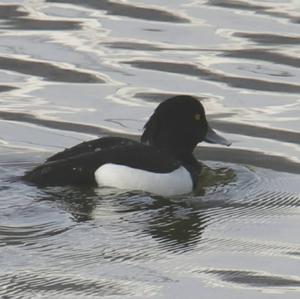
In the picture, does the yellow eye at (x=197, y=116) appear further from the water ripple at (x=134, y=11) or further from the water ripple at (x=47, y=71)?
the water ripple at (x=134, y=11)

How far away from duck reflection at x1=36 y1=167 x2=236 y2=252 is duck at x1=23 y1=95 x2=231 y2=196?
74 millimetres

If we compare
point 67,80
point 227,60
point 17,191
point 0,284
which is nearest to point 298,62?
point 227,60

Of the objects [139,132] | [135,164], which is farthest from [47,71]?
[135,164]

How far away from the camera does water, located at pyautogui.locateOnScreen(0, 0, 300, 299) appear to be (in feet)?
26.7

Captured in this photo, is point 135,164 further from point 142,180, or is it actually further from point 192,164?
point 192,164

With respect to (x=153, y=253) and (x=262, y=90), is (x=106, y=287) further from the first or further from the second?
(x=262, y=90)

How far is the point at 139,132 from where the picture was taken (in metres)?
11.6

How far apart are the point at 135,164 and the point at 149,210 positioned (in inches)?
22.0

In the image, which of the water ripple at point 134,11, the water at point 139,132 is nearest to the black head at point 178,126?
the water at point 139,132

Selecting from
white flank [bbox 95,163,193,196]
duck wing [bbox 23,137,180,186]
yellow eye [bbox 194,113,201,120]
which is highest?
yellow eye [bbox 194,113,201,120]

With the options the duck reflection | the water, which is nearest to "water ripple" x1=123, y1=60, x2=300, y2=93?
the water

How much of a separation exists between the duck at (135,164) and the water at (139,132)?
0.34ft

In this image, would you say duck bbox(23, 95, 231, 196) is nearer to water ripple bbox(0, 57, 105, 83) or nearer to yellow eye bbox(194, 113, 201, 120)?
yellow eye bbox(194, 113, 201, 120)

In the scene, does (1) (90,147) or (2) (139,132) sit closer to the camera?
(1) (90,147)
